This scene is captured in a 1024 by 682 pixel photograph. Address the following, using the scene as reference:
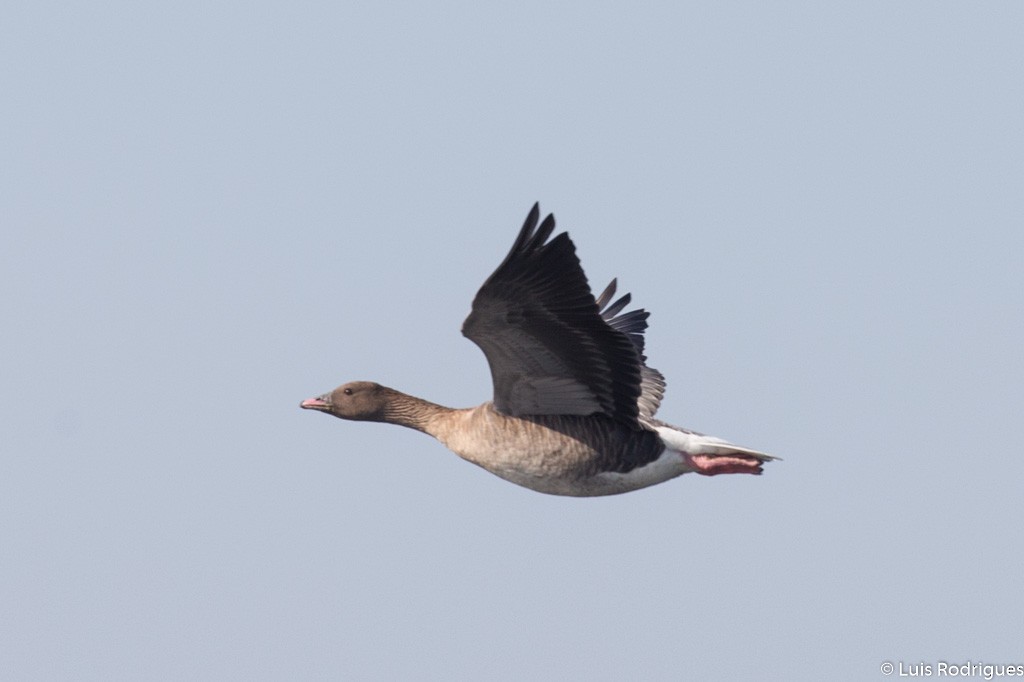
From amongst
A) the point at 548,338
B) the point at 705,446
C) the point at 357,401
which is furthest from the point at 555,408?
the point at 357,401

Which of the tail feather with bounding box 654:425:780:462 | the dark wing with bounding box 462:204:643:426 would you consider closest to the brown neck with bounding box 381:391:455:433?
the dark wing with bounding box 462:204:643:426

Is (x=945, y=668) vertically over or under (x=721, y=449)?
under

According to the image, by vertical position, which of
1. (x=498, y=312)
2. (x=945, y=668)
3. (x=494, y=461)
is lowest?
(x=945, y=668)

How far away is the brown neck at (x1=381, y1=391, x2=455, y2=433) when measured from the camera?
1769 cm

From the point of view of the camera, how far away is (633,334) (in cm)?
2041

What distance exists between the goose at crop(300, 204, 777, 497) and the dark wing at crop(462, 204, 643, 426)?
0.4 inches

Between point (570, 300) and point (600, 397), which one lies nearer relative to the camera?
point (570, 300)

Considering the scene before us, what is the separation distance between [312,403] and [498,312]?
3658 millimetres

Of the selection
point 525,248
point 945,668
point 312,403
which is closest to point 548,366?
point 525,248

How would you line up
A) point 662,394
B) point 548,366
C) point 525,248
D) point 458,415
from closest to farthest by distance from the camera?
1. point 525,248
2. point 548,366
3. point 458,415
4. point 662,394

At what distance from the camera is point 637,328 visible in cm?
2048

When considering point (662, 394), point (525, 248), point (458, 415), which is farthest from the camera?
point (662, 394)

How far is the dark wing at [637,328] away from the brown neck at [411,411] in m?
2.74

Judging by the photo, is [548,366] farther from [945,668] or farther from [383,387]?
[945,668]
